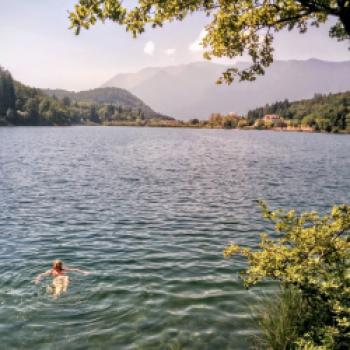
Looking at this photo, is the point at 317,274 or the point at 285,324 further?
the point at 285,324

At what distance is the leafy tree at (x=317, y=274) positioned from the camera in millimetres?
8234

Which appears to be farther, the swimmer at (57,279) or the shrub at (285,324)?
the swimmer at (57,279)

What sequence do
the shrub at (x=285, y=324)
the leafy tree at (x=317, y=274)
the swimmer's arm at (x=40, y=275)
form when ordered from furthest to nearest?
the swimmer's arm at (x=40, y=275), the shrub at (x=285, y=324), the leafy tree at (x=317, y=274)

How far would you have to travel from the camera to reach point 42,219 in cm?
2600

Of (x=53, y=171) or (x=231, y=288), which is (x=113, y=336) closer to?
(x=231, y=288)

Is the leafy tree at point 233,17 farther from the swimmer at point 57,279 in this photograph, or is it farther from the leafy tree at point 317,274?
the swimmer at point 57,279

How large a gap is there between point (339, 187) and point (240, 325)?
35.6m

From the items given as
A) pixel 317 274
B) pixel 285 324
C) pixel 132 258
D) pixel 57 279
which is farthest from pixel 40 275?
pixel 317 274

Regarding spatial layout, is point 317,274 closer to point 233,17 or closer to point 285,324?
point 285,324

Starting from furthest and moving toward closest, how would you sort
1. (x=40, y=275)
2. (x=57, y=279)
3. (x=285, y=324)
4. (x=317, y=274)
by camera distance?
1. (x=40, y=275)
2. (x=57, y=279)
3. (x=285, y=324)
4. (x=317, y=274)

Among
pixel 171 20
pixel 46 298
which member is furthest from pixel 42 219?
pixel 171 20

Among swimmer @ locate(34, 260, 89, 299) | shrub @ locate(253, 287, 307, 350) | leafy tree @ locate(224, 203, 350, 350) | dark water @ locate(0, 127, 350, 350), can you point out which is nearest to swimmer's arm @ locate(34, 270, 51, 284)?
swimmer @ locate(34, 260, 89, 299)

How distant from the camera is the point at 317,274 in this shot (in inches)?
366

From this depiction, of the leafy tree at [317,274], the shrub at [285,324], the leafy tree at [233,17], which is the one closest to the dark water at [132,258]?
the shrub at [285,324]
